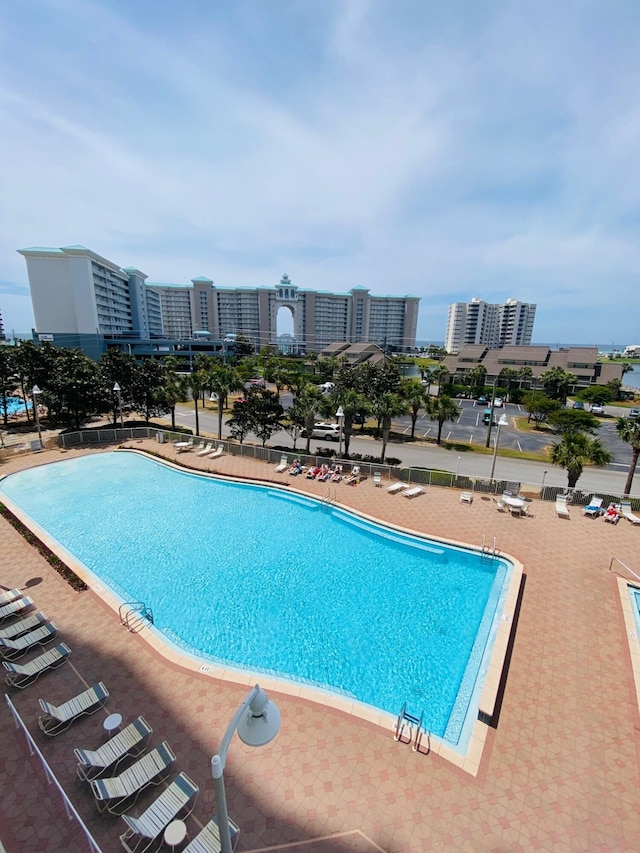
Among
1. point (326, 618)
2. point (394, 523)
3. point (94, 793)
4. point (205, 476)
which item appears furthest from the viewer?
point (205, 476)

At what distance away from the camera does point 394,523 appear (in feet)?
57.3

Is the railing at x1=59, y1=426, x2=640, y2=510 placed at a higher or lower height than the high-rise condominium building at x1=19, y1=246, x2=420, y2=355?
lower

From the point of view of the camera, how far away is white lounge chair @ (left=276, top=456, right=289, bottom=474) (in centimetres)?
2381

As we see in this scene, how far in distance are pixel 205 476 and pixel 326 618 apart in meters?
13.3

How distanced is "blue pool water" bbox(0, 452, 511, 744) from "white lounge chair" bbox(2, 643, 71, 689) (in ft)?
8.85

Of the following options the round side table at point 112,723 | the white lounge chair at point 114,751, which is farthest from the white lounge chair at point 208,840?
the round side table at point 112,723

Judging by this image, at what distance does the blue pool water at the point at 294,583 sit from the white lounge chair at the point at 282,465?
2812 mm

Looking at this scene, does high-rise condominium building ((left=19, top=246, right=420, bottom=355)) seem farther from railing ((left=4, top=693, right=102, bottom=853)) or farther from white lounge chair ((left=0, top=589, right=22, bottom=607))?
railing ((left=4, top=693, right=102, bottom=853))

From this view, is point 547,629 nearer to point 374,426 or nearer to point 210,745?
point 210,745

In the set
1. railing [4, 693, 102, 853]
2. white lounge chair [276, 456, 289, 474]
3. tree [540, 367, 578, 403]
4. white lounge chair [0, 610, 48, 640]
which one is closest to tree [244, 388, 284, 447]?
white lounge chair [276, 456, 289, 474]

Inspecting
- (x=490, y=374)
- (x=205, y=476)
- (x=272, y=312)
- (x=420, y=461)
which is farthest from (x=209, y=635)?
(x=272, y=312)

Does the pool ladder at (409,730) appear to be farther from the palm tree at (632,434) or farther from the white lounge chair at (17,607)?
the palm tree at (632,434)

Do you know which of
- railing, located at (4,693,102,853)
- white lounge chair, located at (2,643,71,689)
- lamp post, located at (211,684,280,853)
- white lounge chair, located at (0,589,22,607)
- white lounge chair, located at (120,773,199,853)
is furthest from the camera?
white lounge chair, located at (0,589,22,607)

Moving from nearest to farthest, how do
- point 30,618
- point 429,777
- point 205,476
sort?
point 429,777
point 30,618
point 205,476
